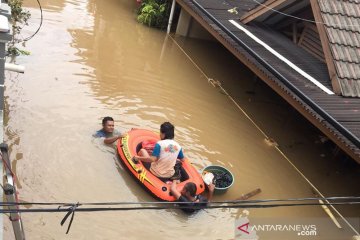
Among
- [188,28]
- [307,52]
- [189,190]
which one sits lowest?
[189,190]

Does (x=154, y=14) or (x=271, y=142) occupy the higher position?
(x=154, y=14)

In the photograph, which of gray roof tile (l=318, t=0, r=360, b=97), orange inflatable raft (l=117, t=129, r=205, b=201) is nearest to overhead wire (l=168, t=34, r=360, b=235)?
gray roof tile (l=318, t=0, r=360, b=97)

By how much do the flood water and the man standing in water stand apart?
0.19 meters

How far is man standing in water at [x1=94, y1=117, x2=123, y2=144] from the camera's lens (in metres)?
8.93

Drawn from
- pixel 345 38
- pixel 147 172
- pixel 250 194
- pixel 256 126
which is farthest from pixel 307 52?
pixel 147 172

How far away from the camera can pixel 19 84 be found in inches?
417

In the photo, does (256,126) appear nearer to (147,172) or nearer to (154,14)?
(147,172)

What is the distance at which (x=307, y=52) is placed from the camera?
11.3 metres

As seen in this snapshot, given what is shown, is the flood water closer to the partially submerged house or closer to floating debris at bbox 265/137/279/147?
floating debris at bbox 265/137/279/147

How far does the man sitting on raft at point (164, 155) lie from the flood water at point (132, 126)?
1.97 feet

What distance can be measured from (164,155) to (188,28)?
11043 mm

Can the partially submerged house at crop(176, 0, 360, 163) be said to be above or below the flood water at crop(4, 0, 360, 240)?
above

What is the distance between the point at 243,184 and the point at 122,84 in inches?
203

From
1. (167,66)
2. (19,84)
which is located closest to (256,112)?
(167,66)
